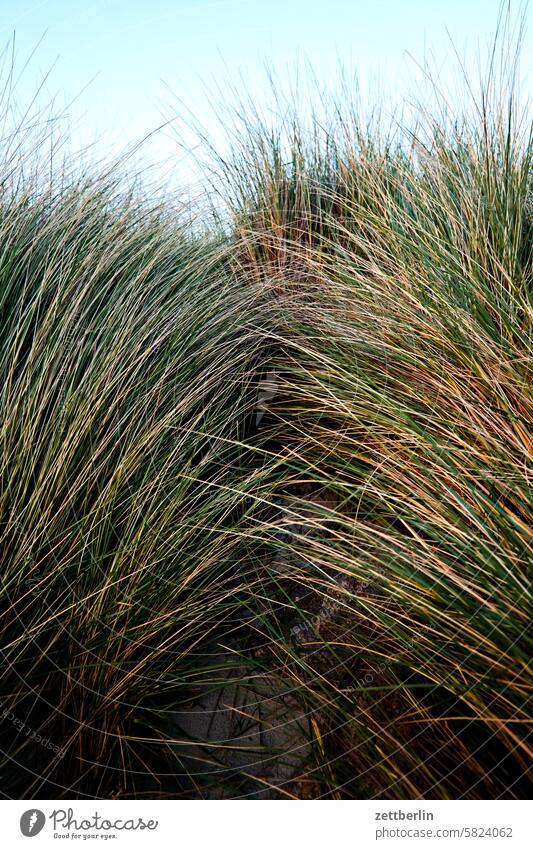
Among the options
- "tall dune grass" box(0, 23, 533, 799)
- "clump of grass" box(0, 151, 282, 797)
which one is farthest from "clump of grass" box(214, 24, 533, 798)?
"clump of grass" box(0, 151, 282, 797)

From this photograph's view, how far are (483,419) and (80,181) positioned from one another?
6.24 feet

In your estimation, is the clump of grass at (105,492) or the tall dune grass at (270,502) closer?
the tall dune grass at (270,502)

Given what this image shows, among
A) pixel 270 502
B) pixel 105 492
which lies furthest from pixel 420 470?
pixel 105 492

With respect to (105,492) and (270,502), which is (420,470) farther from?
(105,492)

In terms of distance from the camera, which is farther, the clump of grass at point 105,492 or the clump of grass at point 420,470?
the clump of grass at point 105,492

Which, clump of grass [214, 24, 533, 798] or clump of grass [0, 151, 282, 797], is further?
clump of grass [0, 151, 282, 797]

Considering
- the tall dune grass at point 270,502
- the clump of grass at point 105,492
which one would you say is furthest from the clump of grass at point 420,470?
the clump of grass at point 105,492

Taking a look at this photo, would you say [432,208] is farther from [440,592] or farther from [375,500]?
[440,592]

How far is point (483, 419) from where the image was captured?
66.9 inches

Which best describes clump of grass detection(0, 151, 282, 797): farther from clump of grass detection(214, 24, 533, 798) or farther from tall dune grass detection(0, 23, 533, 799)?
clump of grass detection(214, 24, 533, 798)

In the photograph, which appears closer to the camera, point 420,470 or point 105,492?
point 105,492

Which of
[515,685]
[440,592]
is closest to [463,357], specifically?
[440,592]

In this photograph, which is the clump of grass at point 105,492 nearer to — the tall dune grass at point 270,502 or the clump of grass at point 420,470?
the tall dune grass at point 270,502

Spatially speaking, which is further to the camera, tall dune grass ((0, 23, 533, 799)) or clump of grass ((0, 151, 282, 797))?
clump of grass ((0, 151, 282, 797))
